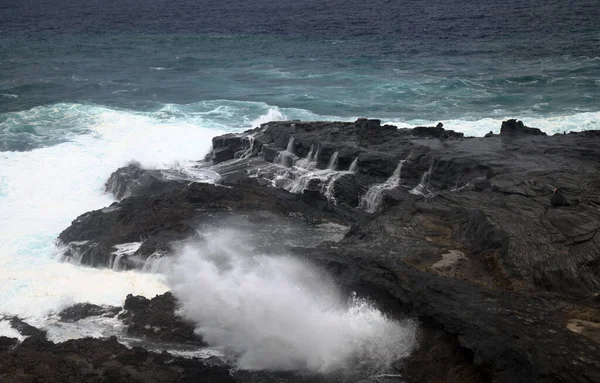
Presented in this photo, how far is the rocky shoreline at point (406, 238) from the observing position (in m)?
13.5

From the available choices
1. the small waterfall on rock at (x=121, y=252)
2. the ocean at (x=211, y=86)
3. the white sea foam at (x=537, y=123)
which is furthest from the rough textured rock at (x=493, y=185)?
the white sea foam at (x=537, y=123)

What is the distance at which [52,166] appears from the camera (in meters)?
32.6

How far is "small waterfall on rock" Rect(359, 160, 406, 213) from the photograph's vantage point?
75.0 ft

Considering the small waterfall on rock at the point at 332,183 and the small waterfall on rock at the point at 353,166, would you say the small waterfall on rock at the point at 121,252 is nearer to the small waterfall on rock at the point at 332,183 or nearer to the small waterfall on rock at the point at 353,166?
the small waterfall on rock at the point at 332,183

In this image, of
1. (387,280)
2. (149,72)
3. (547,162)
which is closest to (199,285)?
(387,280)

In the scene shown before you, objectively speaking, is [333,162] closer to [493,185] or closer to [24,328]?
[493,185]

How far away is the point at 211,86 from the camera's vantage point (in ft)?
158

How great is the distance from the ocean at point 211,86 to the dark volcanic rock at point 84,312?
36cm

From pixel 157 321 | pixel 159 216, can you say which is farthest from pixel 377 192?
pixel 157 321

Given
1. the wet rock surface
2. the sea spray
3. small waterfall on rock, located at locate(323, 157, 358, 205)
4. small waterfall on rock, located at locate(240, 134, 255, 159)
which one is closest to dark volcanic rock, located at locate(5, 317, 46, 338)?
the wet rock surface

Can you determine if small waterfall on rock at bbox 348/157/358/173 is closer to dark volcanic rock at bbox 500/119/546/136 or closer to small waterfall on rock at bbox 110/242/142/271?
dark volcanic rock at bbox 500/119/546/136

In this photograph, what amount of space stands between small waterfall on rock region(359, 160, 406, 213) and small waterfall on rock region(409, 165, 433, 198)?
0.78m

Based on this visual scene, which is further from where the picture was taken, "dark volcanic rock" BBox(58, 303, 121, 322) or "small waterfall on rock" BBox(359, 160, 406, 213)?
"small waterfall on rock" BBox(359, 160, 406, 213)

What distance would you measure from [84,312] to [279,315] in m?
6.00
